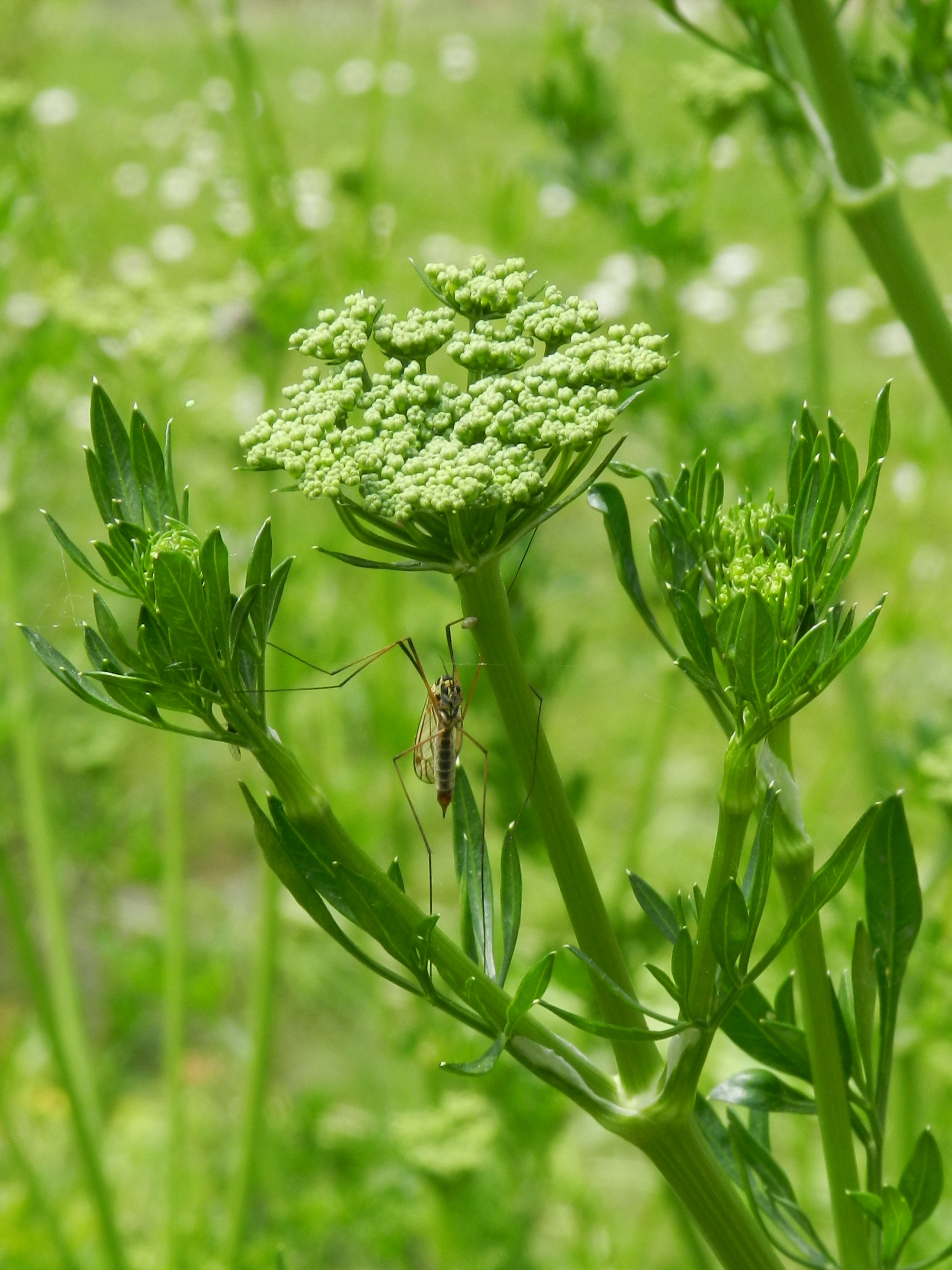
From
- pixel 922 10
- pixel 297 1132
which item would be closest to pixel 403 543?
pixel 922 10

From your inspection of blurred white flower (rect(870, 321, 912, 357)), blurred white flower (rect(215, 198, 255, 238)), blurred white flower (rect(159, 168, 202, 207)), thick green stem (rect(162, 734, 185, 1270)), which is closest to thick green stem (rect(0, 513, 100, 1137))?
thick green stem (rect(162, 734, 185, 1270))

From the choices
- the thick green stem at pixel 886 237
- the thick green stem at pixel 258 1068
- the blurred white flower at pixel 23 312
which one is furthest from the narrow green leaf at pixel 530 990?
the blurred white flower at pixel 23 312

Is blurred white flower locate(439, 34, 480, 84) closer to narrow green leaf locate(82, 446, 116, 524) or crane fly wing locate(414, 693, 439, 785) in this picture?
crane fly wing locate(414, 693, 439, 785)

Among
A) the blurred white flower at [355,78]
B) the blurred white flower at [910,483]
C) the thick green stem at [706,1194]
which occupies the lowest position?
the thick green stem at [706,1194]

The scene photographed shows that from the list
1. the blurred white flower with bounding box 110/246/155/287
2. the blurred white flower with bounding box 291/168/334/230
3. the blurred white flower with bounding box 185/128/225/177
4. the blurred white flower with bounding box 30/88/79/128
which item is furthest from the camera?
the blurred white flower with bounding box 30/88/79/128

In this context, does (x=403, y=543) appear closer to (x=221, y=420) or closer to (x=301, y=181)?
(x=221, y=420)

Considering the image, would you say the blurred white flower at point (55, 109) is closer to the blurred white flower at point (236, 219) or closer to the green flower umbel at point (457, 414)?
the blurred white flower at point (236, 219)
